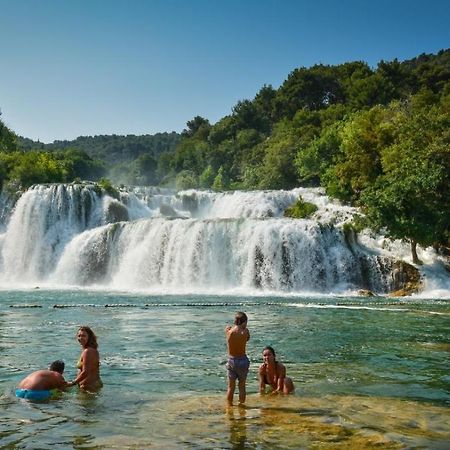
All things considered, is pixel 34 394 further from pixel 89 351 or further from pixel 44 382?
pixel 89 351

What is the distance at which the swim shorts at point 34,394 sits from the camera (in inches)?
366

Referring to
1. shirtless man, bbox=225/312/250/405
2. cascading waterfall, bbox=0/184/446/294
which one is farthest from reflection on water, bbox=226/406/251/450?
cascading waterfall, bbox=0/184/446/294

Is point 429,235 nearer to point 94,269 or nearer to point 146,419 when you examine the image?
point 94,269

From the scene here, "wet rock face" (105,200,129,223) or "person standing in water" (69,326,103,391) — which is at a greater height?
"wet rock face" (105,200,129,223)

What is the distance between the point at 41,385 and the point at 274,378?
357 centimetres

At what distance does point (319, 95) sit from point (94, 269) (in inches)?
2063

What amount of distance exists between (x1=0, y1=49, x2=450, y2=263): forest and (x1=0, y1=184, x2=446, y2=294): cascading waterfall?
2706 millimetres

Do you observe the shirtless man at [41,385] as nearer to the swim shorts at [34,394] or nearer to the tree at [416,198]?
the swim shorts at [34,394]

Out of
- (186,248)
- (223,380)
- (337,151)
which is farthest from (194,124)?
(223,380)

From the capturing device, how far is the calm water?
24.4ft

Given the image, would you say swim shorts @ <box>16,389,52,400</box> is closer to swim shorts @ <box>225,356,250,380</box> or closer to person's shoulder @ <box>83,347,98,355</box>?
person's shoulder @ <box>83,347,98,355</box>

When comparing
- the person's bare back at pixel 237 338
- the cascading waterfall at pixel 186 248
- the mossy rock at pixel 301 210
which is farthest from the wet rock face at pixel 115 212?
the person's bare back at pixel 237 338

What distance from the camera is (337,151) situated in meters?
53.9

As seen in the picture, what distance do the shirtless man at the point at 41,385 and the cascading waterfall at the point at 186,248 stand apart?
23.8 m
